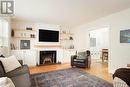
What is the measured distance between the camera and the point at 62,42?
22.0 feet

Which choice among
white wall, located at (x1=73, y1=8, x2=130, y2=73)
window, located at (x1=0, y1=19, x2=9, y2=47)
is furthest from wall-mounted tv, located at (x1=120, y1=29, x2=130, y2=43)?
window, located at (x1=0, y1=19, x2=9, y2=47)

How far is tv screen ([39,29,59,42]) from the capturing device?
5.82 m

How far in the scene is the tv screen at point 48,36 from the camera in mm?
5823

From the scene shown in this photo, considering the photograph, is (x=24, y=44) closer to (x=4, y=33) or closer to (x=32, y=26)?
(x=32, y=26)

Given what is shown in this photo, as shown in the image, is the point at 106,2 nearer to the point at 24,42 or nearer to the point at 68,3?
the point at 68,3

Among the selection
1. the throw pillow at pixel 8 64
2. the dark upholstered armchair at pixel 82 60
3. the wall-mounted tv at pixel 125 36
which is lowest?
the dark upholstered armchair at pixel 82 60

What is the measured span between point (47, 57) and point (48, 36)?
1.21 meters

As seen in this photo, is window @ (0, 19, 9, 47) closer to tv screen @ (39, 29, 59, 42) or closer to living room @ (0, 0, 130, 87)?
living room @ (0, 0, 130, 87)

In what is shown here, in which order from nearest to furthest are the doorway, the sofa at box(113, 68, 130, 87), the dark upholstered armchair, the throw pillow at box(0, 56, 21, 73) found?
the sofa at box(113, 68, 130, 87) < the throw pillow at box(0, 56, 21, 73) < the dark upholstered armchair < the doorway

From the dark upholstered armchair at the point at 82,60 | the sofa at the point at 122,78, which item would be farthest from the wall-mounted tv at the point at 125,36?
the sofa at the point at 122,78

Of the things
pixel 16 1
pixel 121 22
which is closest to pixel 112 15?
pixel 121 22

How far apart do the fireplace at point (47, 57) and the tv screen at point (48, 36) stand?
0.71 meters

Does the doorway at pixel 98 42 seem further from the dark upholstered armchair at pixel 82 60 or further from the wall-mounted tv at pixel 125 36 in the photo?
the wall-mounted tv at pixel 125 36

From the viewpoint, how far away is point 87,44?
5.68 m
